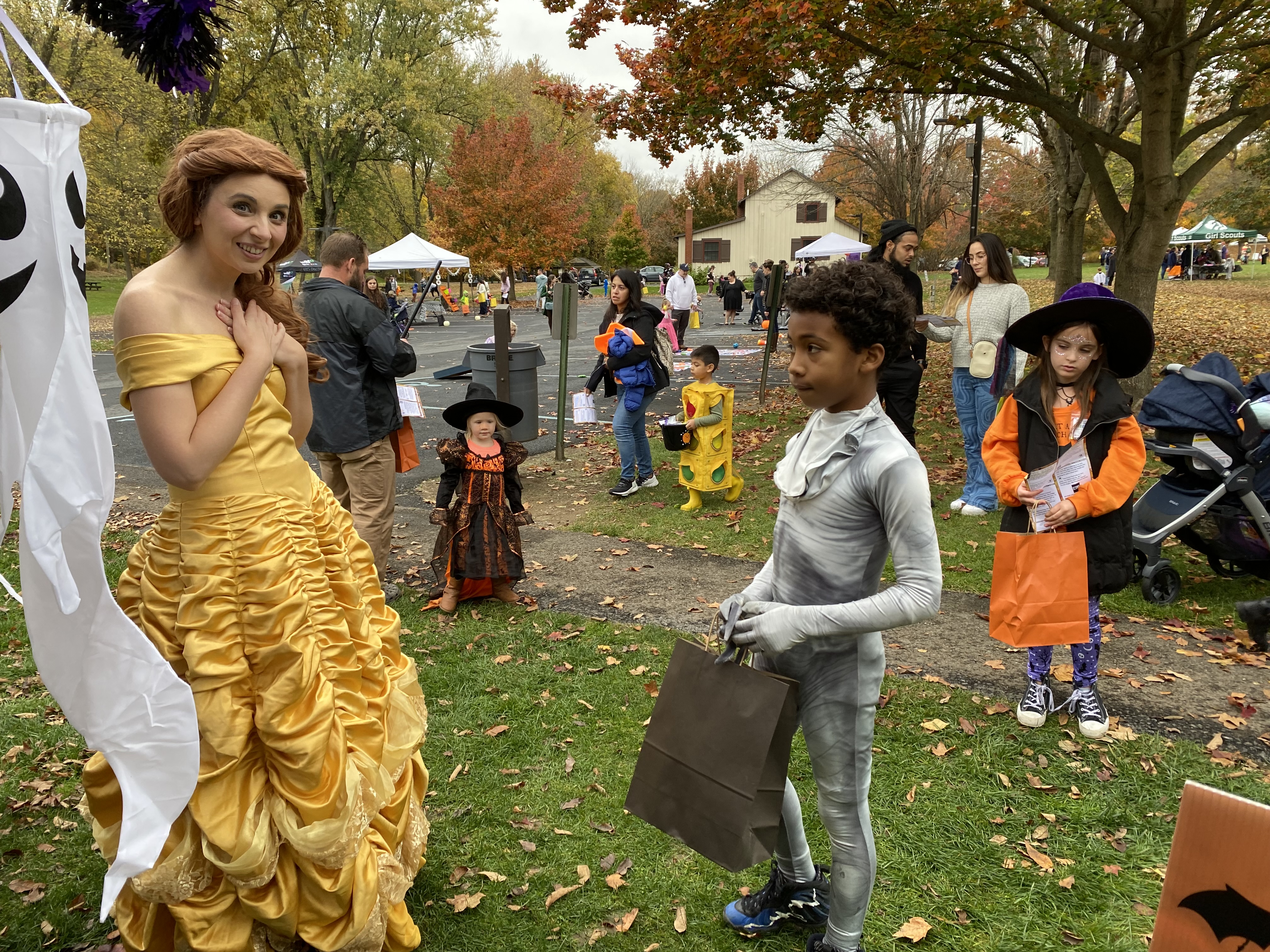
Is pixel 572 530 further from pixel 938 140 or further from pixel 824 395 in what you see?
pixel 938 140

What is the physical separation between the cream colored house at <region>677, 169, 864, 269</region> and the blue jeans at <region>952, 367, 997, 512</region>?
5639cm

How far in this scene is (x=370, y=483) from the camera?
5.46 metres

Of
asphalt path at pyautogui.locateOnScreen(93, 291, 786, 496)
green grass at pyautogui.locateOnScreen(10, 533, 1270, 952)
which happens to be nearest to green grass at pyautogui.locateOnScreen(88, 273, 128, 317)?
asphalt path at pyautogui.locateOnScreen(93, 291, 786, 496)

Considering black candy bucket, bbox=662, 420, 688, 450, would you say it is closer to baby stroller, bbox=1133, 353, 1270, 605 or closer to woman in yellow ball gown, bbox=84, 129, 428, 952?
baby stroller, bbox=1133, 353, 1270, 605

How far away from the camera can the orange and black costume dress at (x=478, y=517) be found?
5.50 m

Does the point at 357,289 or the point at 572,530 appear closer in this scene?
the point at 357,289

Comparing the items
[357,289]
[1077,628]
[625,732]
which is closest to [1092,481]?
[1077,628]

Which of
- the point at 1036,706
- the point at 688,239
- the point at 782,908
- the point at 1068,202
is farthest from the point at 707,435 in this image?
the point at 688,239

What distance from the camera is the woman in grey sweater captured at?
662 centimetres

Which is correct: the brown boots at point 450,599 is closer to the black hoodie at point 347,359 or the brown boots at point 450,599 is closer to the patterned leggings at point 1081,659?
the black hoodie at point 347,359

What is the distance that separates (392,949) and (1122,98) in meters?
16.9

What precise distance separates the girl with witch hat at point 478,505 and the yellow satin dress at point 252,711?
2.99 metres

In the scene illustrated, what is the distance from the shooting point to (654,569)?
634 centimetres

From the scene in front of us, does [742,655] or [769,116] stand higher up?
[769,116]
